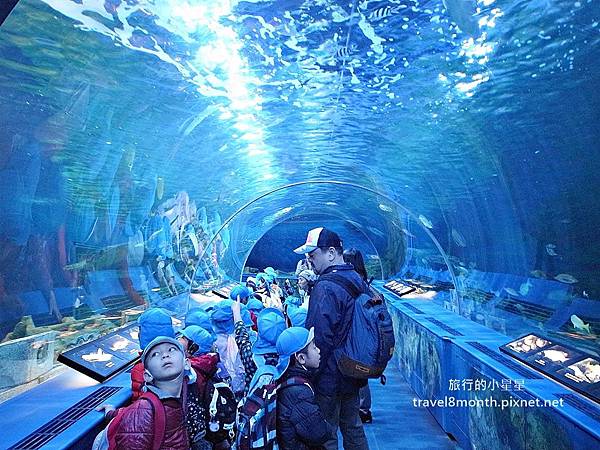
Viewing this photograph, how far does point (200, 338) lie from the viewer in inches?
175

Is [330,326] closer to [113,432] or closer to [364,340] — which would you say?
[364,340]

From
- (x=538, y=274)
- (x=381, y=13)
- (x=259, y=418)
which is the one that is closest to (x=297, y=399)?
(x=259, y=418)

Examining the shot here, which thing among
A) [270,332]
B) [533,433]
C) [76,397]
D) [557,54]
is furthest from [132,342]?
[557,54]

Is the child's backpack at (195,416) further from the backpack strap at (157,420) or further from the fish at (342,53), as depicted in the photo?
the fish at (342,53)

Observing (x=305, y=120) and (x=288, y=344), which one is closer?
(x=288, y=344)

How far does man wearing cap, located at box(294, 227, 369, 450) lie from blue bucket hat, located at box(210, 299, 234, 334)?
1.07m

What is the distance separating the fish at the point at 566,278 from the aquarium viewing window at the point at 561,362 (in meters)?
0.74

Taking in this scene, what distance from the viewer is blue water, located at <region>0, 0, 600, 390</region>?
14.4 ft

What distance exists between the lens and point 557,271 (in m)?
5.71

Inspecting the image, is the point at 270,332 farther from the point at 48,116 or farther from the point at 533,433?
the point at 48,116

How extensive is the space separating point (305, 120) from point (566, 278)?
4.77 m

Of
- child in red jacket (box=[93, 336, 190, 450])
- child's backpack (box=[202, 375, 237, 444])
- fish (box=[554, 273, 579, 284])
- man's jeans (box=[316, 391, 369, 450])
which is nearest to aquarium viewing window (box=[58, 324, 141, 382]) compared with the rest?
child's backpack (box=[202, 375, 237, 444])

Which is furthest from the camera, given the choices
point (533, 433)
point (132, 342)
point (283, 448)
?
point (132, 342)

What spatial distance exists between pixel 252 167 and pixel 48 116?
7.13 metres
